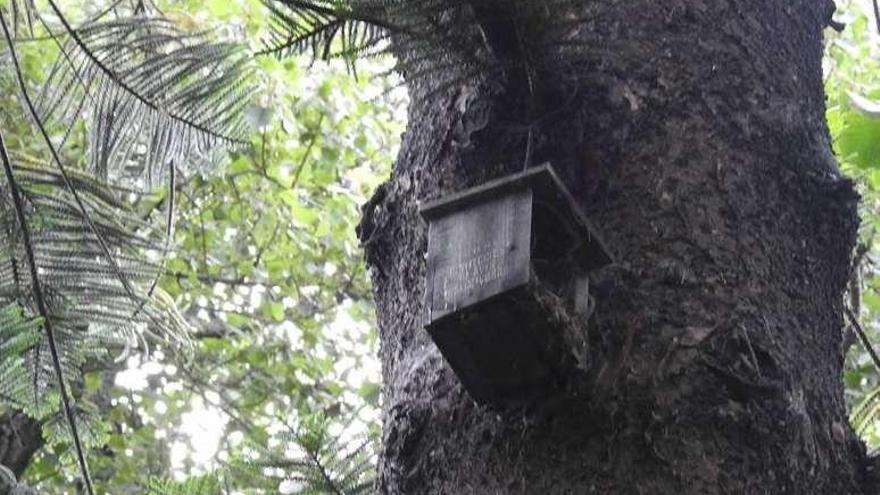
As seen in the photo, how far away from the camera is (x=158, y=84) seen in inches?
66.2

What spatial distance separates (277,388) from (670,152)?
393 cm

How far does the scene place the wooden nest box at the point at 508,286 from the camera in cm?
109

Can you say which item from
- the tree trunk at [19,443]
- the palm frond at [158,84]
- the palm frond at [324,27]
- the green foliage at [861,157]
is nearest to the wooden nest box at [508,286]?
the palm frond at [324,27]

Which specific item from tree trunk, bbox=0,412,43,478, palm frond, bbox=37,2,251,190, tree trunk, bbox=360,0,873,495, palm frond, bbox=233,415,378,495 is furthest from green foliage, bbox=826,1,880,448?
tree trunk, bbox=0,412,43,478

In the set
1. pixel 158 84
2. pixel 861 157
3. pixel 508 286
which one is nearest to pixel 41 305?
pixel 158 84

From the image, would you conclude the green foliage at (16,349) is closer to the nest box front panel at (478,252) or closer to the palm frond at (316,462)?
the palm frond at (316,462)

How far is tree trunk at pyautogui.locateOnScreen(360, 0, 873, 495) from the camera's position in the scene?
3.63 feet

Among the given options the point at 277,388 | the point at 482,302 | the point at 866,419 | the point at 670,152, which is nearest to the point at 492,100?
the point at 670,152

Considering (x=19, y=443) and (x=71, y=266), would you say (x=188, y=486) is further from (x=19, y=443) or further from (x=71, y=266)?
(x=19, y=443)

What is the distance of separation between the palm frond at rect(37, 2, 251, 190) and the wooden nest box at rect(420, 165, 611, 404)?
58 cm

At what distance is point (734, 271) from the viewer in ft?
3.96

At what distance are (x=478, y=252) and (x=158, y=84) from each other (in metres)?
0.71

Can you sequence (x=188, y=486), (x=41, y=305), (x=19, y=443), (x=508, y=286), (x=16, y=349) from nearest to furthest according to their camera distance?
(x=508, y=286) < (x=188, y=486) < (x=16, y=349) < (x=41, y=305) < (x=19, y=443)

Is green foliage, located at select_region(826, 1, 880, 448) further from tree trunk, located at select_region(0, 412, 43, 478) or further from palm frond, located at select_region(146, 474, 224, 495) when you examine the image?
tree trunk, located at select_region(0, 412, 43, 478)
